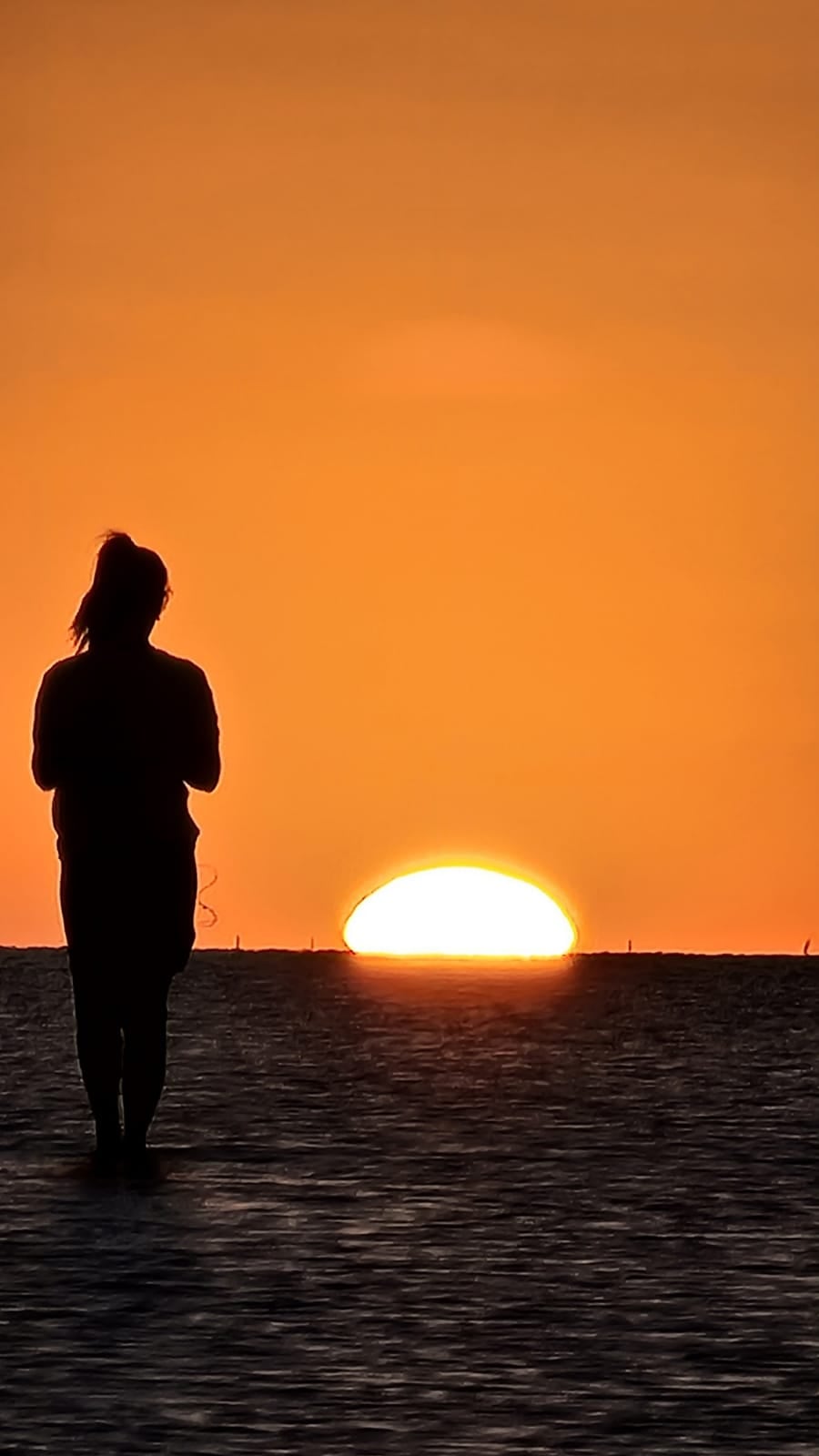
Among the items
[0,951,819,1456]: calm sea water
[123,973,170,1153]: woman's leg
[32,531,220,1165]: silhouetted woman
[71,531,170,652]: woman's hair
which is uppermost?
[71,531,170,652]: woman's hair

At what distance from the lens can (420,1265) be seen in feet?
27.2

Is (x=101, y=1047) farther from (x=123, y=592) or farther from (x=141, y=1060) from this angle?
(x=123, y=592)

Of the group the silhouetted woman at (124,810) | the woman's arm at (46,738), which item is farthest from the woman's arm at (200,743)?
the woman's arm at (46,738)

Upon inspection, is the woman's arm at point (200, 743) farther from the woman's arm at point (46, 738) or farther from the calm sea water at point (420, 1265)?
the calm sea water at point (420, 1265)

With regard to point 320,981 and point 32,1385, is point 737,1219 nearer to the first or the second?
point 32,1385

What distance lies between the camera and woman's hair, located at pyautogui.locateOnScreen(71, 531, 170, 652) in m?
11.1

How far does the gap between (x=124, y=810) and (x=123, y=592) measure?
77 cm

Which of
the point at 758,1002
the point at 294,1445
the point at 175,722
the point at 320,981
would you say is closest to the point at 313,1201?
the point at 175,722

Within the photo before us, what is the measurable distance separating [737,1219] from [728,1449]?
3416 mm

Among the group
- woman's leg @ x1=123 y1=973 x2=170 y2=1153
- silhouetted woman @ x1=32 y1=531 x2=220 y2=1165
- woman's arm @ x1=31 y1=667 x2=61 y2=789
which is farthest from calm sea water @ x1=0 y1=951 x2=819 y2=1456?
woman's arm @ x1=31 y1=667 x2=61 y2=789

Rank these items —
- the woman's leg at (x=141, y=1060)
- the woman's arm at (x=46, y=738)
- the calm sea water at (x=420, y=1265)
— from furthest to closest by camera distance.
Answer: the woman's arm at (x=46, y=738) < the woman's leg at (x=141, y=1060) < the calm sea water at (x=420, y=1265)

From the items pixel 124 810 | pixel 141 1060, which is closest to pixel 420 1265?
pixel 141 1060

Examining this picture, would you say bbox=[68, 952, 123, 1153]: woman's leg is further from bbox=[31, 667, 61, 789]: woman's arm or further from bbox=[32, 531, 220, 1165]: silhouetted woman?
bbox=[31, 667, 61, 789]: woman's arm

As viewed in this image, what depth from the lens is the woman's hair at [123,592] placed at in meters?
11.1
